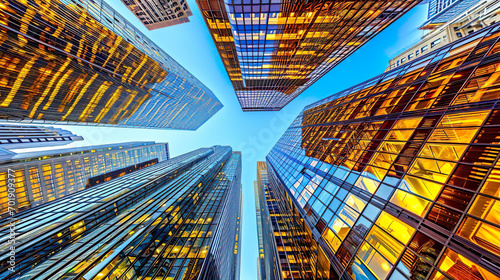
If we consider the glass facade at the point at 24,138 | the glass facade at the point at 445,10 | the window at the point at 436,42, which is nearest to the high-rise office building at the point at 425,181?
the window at the point at 436,42

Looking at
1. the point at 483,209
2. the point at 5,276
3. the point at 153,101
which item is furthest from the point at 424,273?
the point at 153,101

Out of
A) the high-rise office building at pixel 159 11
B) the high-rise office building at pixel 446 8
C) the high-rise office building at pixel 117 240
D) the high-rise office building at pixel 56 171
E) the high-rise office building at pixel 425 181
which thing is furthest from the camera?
the high-rise office building at pixel 159 11

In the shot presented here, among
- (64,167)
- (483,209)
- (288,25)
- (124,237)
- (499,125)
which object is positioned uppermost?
(288,25)

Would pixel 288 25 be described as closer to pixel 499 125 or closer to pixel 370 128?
pixel 370 128

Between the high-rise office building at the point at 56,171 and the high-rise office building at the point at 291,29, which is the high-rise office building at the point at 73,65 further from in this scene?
the high-rise office building at the point at 291,29

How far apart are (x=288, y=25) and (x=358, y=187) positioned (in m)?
22.7

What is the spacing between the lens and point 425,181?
9.09 m

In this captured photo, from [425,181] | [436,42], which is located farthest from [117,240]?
[436,42]

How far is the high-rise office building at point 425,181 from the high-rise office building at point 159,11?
111017 mm

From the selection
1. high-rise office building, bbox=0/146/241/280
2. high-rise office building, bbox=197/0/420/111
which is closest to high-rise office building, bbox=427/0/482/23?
high-rise office building, bbox=197/0/420/111

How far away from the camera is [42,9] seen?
20.8 meters

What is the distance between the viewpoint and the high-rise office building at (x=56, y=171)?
157 ft

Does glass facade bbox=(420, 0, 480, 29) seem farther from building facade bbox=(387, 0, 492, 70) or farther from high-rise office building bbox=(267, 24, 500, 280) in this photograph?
high-rise office building bbox=(267, 24, 500, 280)

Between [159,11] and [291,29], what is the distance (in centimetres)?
10269
